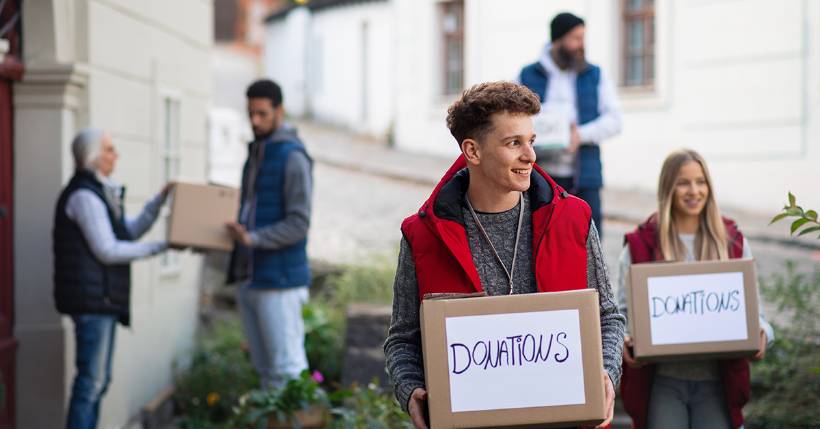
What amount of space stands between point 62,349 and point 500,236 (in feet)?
13.7

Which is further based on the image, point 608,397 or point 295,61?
point 295,61

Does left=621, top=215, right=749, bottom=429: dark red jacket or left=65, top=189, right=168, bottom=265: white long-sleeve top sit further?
left=65, top=189, right=168, bottom=265: white long-sleeve top

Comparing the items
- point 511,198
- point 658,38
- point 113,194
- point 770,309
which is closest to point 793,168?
point 658,38

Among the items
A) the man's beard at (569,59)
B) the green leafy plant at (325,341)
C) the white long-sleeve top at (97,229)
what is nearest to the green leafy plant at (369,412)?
the white long-sleeve top at (97,229)

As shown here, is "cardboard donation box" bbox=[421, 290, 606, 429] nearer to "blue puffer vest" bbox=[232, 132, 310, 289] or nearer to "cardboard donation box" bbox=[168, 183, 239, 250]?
"cardboard donation box" bbox=[168, 183, 239, 250]

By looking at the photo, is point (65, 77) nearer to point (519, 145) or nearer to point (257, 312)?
point (257, 312)

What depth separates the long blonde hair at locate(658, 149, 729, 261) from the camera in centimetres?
459

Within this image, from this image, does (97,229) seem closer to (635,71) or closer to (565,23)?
(565,23)

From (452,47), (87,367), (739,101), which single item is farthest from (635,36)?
(87,367)

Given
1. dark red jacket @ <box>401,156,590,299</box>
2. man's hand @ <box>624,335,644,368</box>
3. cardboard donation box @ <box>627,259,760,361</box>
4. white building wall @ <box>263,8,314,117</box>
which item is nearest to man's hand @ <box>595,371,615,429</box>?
dark red jacket @ <box>401,156,590,299</box>

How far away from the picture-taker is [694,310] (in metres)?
4.25

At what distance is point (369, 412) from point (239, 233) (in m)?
1.21

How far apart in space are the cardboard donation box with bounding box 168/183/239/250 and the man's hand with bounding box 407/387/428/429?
331cm

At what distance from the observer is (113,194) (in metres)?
6.25
